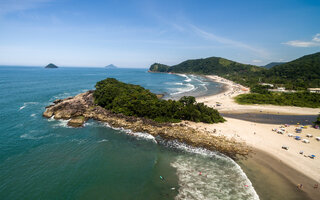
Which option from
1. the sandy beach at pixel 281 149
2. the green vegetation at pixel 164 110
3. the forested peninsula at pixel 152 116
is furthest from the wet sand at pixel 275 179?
the green vegetation at pixel 164 110

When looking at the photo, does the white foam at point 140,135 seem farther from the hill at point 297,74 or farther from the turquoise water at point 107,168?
the hill at point 297,74

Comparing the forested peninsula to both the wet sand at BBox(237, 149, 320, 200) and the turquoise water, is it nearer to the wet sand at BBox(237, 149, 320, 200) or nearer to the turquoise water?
the turquoise water

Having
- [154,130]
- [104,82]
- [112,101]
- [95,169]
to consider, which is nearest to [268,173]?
[154,130]

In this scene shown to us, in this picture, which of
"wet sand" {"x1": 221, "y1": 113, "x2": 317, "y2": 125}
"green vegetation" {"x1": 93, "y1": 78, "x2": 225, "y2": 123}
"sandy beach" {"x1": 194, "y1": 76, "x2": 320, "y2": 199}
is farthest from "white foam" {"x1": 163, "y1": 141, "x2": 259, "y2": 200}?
"wet sand" {"x1": 221, "y1": 113, "x2": 317, "y2": 125}

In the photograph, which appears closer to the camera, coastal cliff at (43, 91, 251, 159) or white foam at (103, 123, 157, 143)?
coastal cliff at (43, 91, 251, 159)

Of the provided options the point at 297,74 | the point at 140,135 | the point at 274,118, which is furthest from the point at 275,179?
the point at 297,74

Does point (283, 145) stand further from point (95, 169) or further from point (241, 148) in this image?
point (95, 169)

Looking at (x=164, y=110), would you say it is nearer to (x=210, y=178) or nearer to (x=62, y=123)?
(x=210, y=178)

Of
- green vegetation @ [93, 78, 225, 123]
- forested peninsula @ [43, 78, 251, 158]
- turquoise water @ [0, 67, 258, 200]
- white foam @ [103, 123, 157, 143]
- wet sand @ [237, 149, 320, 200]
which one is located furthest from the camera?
green vegetation @ [93, 78, 225, 123]

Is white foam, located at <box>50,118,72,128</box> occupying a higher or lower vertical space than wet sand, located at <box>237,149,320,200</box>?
higher
